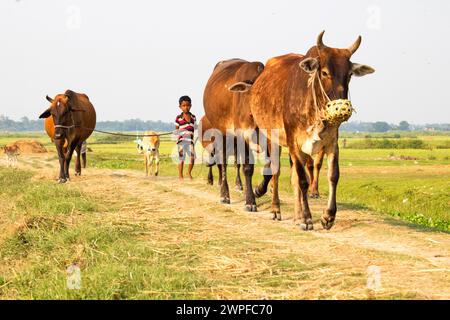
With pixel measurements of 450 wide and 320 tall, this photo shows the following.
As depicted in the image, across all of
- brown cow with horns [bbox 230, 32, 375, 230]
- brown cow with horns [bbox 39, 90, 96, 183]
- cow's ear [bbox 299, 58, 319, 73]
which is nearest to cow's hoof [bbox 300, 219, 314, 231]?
brown cow with horns [bbox 230, 32, 375, 230]

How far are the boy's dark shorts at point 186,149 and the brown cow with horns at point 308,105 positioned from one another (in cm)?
724

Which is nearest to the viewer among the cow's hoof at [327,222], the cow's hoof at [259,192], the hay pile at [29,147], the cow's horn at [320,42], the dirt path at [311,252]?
the dirt path at [311,252]

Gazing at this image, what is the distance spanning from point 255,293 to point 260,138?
5553mm

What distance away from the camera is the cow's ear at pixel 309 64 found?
8047mm

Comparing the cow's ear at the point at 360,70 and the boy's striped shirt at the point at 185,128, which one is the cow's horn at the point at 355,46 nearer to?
the cow's ear at the point at 360,70

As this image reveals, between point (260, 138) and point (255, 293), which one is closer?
point (255, 293)

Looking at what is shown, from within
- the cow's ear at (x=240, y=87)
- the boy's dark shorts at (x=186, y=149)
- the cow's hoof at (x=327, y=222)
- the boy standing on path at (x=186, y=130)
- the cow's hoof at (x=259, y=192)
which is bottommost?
the cow's hoof at (x=327, y=222)

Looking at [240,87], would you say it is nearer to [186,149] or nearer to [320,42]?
[320,42]

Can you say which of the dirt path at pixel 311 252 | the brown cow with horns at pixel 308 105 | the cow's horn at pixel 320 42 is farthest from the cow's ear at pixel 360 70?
the dirt path at pixel 311 252

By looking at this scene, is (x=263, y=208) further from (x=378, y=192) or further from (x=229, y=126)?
(x=378, y=192)

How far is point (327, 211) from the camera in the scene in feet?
28.0

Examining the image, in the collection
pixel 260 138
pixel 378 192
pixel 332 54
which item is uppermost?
pixel 332 54

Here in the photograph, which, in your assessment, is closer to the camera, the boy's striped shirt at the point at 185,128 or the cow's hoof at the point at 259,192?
the cow's hoof at the point at 259,192

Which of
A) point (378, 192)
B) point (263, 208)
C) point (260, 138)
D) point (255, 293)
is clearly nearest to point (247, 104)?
point (260, 138)
